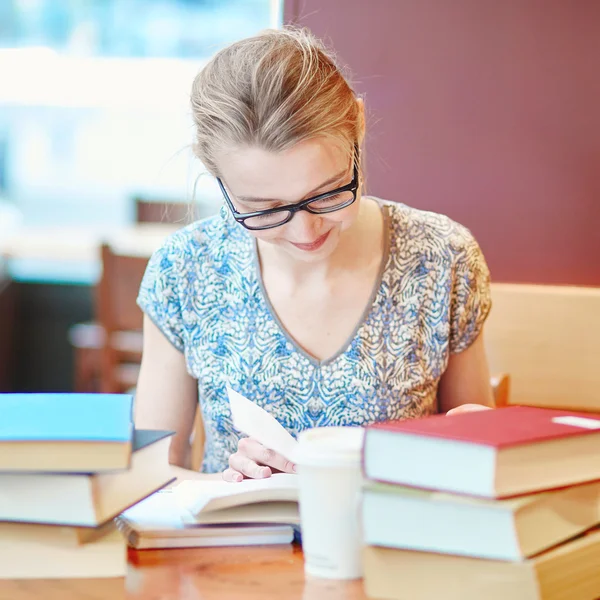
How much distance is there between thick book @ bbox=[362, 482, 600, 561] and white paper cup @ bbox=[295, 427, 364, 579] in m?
0.03

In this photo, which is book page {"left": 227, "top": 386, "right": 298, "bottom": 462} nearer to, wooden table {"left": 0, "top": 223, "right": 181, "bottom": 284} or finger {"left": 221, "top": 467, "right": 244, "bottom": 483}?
finger {"left": 221, "top": 467, "right": 244, "bottom": 483}

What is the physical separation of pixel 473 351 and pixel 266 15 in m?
3.97

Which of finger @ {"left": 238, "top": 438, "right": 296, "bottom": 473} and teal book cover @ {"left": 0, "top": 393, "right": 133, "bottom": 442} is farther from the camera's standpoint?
finger @ {"left": 238, "top": 438, "right": 296, "bottom": 473}

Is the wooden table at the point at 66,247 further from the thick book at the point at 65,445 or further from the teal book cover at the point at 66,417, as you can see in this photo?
the thick book at the point at 65,445

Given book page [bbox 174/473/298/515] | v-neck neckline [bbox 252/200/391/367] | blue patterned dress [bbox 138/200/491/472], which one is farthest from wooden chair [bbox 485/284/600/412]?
book page [bbox 174/473/298/515]

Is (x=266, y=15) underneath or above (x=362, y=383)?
above

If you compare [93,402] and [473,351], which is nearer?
[93,402]

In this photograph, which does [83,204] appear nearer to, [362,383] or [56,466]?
[362,383]

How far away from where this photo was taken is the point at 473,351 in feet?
5.22

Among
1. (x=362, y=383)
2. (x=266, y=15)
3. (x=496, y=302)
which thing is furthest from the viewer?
(x=266, y=15)

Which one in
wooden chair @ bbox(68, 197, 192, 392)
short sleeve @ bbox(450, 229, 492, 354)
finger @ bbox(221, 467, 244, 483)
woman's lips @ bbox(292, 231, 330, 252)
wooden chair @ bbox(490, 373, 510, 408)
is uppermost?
woman's lips @ bbox(292, 231, 330, 252)

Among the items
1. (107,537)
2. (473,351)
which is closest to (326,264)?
(473,351)

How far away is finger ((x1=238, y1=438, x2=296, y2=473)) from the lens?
49.4 inches

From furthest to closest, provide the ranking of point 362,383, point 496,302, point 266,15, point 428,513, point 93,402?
point 266,15 < point 496,302 < point 362,383 < point 93,402 < point 428,513
